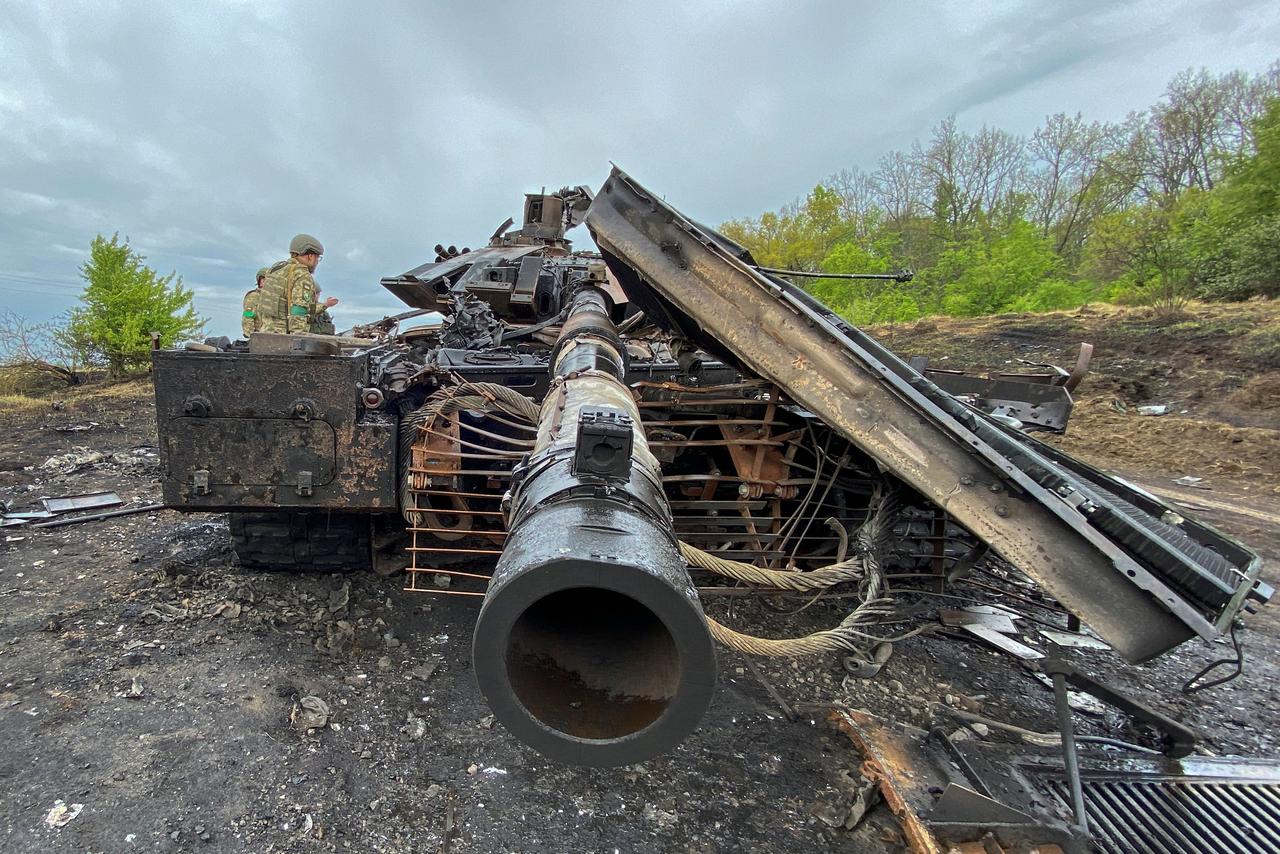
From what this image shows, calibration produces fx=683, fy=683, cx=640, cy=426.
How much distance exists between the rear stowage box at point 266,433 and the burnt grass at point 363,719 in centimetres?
85

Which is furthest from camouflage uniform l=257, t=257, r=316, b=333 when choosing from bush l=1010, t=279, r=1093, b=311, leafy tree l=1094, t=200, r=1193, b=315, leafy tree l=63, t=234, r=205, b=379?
bush l=1010, t=279, r=1093, b=311

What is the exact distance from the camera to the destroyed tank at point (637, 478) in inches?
58.1

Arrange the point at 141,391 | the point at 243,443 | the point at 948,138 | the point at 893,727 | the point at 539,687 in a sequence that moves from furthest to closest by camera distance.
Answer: the point at 948,138, the point at 141,391, the point at 243,443, the point at 893,727, the point at 539,687

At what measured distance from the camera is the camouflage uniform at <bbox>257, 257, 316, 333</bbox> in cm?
559

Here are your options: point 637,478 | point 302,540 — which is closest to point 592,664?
point 637,478

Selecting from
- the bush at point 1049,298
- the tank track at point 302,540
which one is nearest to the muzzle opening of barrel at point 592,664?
the tank track at point 302,540

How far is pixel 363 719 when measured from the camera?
10.4 feet

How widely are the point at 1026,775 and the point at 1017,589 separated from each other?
2.65m

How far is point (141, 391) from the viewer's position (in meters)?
12.7

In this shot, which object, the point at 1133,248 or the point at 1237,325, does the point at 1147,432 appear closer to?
the point at 1237,325

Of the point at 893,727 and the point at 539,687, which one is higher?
the point at 539,687

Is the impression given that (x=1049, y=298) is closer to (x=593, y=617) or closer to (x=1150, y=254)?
(x=1150, y=254)

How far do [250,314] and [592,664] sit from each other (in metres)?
5.54

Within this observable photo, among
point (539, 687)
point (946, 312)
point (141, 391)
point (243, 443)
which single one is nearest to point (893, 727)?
point (539, 687)
